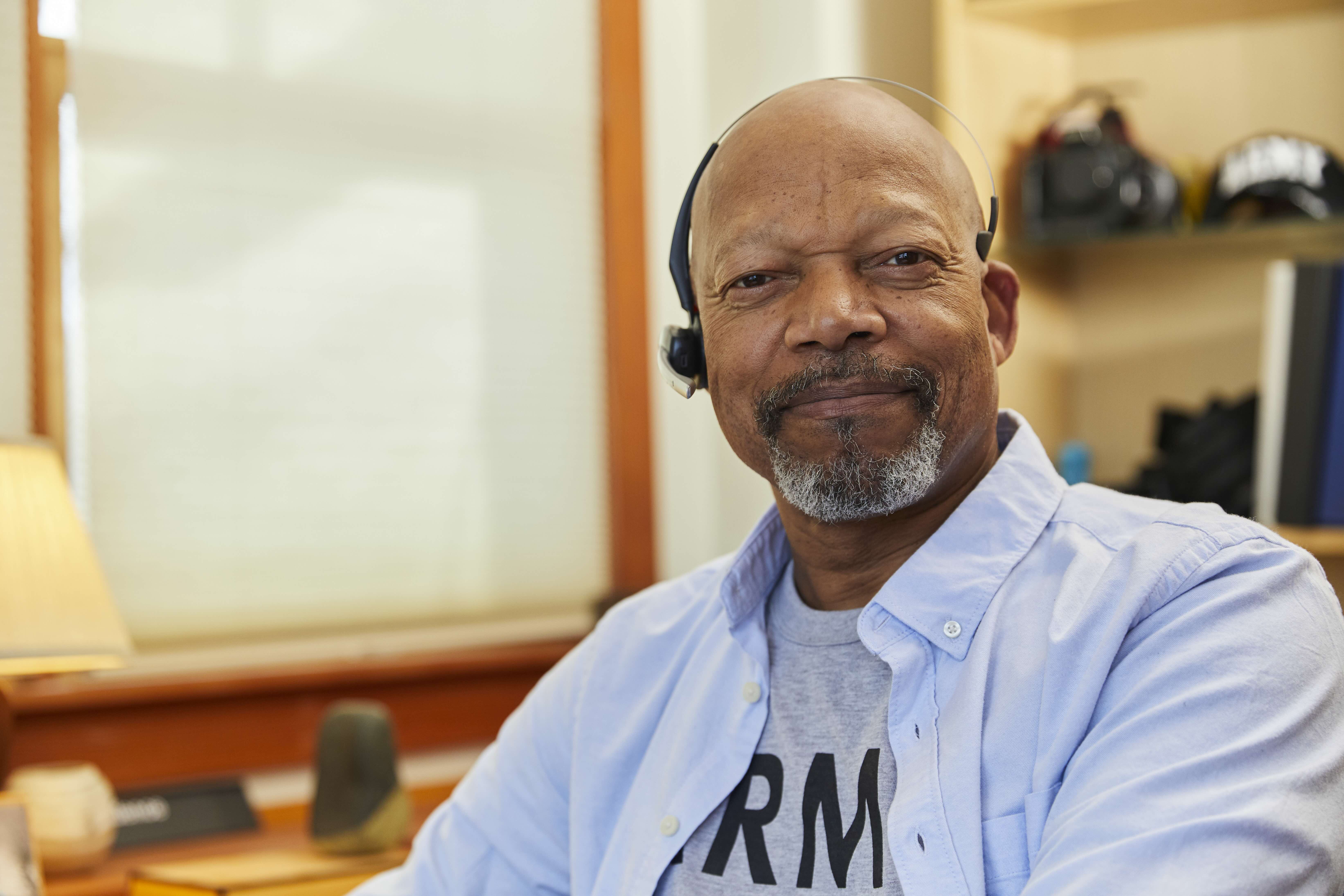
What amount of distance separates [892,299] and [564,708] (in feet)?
1.66

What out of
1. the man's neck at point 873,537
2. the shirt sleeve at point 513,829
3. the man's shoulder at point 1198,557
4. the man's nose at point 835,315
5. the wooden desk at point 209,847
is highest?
the man's nose at point 835,315

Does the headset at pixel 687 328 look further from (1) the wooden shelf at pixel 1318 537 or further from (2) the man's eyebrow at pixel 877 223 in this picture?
(1) the wooden shelf at pixel 1318 537

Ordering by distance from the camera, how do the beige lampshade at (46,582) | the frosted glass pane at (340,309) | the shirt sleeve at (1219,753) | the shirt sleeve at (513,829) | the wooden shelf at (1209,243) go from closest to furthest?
the shirt sleeve at (1219,753)
the shirt sleeve at (513,829)
the beige lampshade at (46,582)
the frosted glass pane at (340,309)
the wooden shelf at (1209,243)

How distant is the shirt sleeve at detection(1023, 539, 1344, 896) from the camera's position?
66cm

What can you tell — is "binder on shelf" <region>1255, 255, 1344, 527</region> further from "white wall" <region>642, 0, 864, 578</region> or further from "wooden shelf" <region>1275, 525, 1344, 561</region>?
"white wall" <region>642, 0, 864, 578</region>

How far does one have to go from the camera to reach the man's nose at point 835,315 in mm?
931

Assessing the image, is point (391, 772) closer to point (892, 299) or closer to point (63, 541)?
point (63, 541)

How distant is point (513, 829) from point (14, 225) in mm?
1291

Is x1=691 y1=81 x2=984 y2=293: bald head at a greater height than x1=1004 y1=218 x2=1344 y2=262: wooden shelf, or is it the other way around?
x1=691 y1=81 x2=984 y2=293: bald head

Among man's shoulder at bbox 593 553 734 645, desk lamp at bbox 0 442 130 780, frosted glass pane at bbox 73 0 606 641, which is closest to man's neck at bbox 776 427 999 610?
man's shoulder at bbox 593 553 734 645

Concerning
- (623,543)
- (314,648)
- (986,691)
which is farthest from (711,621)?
(623,543)

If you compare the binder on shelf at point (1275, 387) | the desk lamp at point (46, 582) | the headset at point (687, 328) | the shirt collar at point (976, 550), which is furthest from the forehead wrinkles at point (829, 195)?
the binder on shelf at point (1275, 387)

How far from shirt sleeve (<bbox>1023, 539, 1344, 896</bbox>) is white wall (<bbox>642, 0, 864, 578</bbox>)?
162 centimetres

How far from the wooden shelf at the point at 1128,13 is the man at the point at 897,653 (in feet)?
4.03
